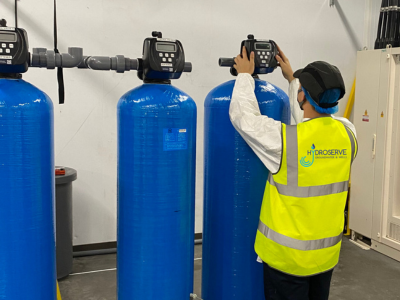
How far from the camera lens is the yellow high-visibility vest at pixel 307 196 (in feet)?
5.16

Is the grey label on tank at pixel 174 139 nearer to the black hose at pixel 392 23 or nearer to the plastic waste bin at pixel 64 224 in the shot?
the plastic waste bin at pixel 64 224

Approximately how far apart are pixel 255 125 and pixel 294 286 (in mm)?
665

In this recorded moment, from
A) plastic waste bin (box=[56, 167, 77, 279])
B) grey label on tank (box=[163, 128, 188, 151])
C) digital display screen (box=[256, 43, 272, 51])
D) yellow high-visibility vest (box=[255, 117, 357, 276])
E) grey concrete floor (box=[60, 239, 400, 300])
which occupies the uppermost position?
digital display screen (box=[256, 43, 272, 51])

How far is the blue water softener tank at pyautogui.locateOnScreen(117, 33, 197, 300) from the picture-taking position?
1.65 m

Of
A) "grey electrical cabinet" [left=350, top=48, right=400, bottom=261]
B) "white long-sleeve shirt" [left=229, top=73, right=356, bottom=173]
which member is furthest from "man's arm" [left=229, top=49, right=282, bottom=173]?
"grey electrical cabinet" [left=350, top=48, right=400, bottom=261]

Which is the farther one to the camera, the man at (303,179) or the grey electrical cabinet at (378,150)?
the grey electrical cabinet at (378,150)

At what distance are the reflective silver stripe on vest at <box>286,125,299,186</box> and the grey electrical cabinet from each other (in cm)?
207

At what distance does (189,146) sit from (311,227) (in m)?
0.59

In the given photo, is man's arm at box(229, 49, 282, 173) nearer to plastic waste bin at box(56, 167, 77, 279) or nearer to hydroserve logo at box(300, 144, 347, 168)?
hydroserve logo at box(300, 144, 347, 168)

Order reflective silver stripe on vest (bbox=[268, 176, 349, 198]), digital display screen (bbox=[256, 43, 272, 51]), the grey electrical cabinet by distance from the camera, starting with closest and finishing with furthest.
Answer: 1. reflective silver stripe on vest (bbox=[268, 176, 349, 198])
2. digital display screen (bbox=[256, 43, 272, 51])
3. the grey electrical cabinet

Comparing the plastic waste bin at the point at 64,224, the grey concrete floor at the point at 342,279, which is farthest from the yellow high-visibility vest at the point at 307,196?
the plastic waste bin at the point at 64,224

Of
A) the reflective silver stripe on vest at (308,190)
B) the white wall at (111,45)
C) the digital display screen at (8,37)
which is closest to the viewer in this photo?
the digital display screen at (8,37)

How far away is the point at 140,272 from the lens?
68.5 inches

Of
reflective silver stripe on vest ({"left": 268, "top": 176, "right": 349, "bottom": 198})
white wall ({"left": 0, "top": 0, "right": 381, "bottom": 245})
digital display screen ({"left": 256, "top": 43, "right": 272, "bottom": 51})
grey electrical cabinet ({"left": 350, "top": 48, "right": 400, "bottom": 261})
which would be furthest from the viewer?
grey electrical cabinet ({"left": 350, "top": 48, "right": 400, "bottom": 261})
